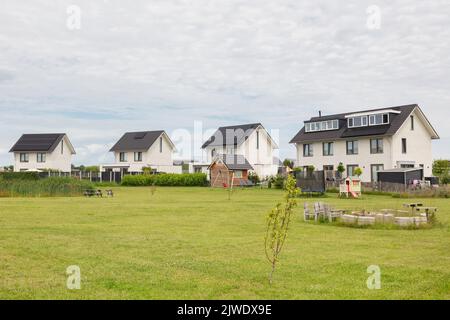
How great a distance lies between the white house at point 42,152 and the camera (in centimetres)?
7744

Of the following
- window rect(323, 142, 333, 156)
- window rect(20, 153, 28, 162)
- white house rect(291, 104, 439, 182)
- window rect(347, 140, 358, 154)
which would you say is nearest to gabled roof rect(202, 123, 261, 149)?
white house rect(291, 104, 439, 182)

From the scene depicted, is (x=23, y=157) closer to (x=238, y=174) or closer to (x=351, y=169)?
(x=238, y=174)

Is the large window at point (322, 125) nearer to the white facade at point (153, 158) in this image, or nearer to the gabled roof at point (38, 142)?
the white facade at point (153, 158)

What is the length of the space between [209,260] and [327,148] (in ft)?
160

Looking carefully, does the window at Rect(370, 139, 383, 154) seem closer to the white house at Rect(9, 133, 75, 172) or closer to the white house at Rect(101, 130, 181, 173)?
the white house at Rect(101, 130, 181, 173)

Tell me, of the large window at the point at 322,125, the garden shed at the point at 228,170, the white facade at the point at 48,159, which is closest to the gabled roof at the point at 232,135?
the garden shed at the point at 228,170

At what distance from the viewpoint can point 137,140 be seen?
79312 millimetres

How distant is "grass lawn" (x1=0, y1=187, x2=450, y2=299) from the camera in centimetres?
871

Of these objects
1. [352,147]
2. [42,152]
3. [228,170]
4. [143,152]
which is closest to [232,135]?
[228,170]

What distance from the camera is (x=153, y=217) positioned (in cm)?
2128

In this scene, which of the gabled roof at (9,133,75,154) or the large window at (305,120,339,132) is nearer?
the large window at (305,120,339,132)
